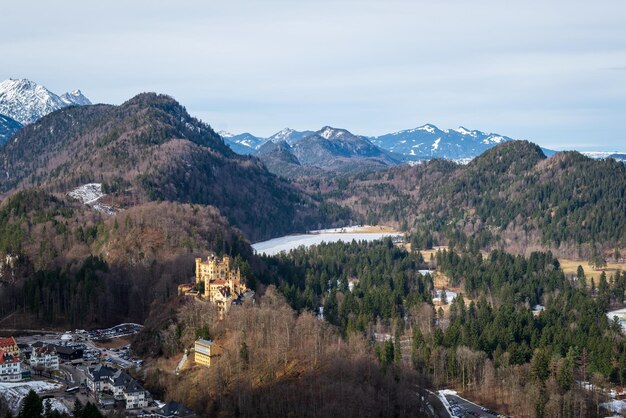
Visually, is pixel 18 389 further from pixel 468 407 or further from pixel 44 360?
pixel 468 407

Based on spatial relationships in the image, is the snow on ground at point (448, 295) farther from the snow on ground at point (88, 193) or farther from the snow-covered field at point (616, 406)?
the snow on ground at point (88, 193)

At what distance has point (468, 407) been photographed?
71.9m

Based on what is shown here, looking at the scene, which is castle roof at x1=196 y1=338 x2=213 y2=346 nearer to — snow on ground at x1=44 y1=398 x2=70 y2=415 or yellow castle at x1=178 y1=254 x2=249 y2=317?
yellow castle at x1=178 y1=254 x2=249 y2=317

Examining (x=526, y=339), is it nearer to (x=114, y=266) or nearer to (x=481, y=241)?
(x=114, y=266)

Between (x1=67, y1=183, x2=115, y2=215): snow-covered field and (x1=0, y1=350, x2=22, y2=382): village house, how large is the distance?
7000 centimetres

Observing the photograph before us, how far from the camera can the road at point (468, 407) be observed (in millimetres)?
70125

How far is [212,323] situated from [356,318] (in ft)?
78.3

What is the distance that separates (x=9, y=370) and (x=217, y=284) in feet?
75.5

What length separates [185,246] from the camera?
107 m

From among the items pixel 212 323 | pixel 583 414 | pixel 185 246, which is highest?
pixel 185 246

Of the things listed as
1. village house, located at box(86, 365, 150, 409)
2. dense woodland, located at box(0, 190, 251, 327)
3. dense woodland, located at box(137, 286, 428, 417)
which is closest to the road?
dense woodland, located at box(137, 286, 428, 417)

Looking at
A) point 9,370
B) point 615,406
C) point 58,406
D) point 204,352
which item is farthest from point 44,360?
point 615,406

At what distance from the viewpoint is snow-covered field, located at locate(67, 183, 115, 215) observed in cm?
14550

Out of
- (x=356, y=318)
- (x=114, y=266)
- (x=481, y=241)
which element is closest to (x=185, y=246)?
(x=114, y=266)
